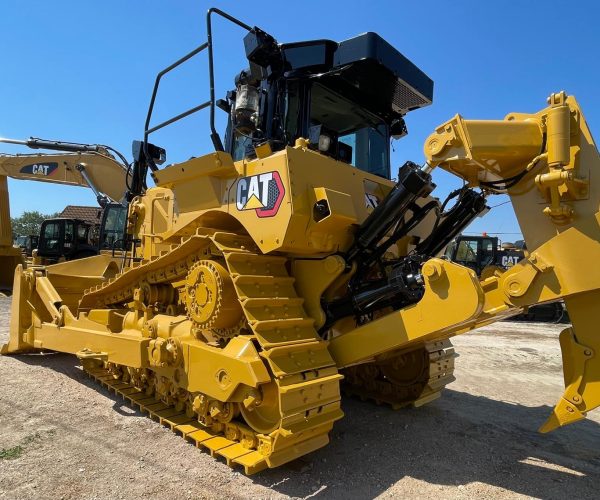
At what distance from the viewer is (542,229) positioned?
2963 mm

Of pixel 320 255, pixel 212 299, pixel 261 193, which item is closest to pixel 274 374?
pixel 212 299

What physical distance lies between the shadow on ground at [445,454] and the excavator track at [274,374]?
0.31m

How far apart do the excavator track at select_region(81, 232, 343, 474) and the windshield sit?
4.27 ft

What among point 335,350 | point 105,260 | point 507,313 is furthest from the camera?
point 105,260

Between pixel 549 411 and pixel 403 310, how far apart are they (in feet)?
11.1

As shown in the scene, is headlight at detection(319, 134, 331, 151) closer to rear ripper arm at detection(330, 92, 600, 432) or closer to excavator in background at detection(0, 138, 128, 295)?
rear ripper arm at detection(330, 92, 600, 432)

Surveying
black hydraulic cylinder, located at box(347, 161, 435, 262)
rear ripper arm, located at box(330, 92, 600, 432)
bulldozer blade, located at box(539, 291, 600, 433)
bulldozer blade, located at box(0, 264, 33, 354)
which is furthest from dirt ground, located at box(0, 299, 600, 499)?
black hydraulic cylinder, located at box(347, 161, 435, 262)

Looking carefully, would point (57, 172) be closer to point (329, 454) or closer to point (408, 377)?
point (408, 377)

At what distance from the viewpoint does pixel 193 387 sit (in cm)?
378

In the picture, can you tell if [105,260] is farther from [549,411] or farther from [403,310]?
[549,411]

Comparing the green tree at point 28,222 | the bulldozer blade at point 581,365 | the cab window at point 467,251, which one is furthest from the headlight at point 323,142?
the green tree at point 28,222

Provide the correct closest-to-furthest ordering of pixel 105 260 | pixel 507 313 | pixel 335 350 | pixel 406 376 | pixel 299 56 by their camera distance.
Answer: pixel 507 313 → pixel 335 350 → pixel 299 56 → pixel 406 376 → pixel 105 260

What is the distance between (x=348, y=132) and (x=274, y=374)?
2.77m

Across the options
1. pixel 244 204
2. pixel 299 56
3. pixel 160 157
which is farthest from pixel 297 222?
pixel 160 157
